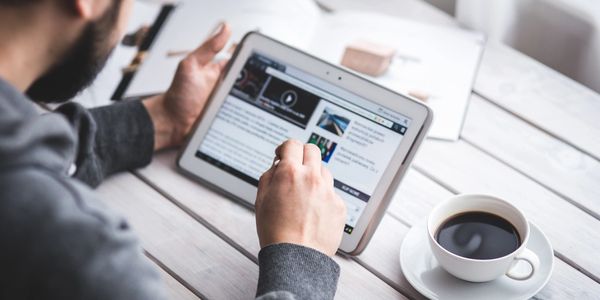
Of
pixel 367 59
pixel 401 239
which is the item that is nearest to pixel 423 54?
pixel 367 59

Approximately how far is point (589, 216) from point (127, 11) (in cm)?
61

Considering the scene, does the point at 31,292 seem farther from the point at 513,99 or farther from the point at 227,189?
the point at 513,99

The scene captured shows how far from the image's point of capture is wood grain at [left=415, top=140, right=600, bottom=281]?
879 millimetres

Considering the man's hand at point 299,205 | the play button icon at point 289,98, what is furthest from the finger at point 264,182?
the play button icon at point 289,98

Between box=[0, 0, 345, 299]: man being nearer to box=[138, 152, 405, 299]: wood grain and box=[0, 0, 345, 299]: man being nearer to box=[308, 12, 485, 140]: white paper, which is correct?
box=[138, 152, 405, 299]: wood grain

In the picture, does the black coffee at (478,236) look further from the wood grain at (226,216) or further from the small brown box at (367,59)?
the small brown box at (367,59)

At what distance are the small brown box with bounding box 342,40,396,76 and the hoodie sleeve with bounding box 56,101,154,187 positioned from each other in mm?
312

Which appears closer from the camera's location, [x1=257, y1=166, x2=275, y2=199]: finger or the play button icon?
[x1=257, y1=166, x2=275, y2=199]: finger

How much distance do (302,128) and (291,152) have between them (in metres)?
0.09

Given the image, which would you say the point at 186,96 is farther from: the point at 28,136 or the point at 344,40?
the point at 28,136

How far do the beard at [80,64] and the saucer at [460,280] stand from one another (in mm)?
409

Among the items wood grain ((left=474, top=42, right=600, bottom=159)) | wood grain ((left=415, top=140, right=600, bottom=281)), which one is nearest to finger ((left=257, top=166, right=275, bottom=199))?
wood grain ((left=415, top=140, right=600, bottom=281))

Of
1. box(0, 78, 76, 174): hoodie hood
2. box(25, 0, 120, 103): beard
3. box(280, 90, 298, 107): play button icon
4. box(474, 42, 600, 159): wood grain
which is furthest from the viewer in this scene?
box(474, 42, 600, 159): wood grain

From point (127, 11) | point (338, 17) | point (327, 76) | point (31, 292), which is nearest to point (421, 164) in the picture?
point (327, 76)
